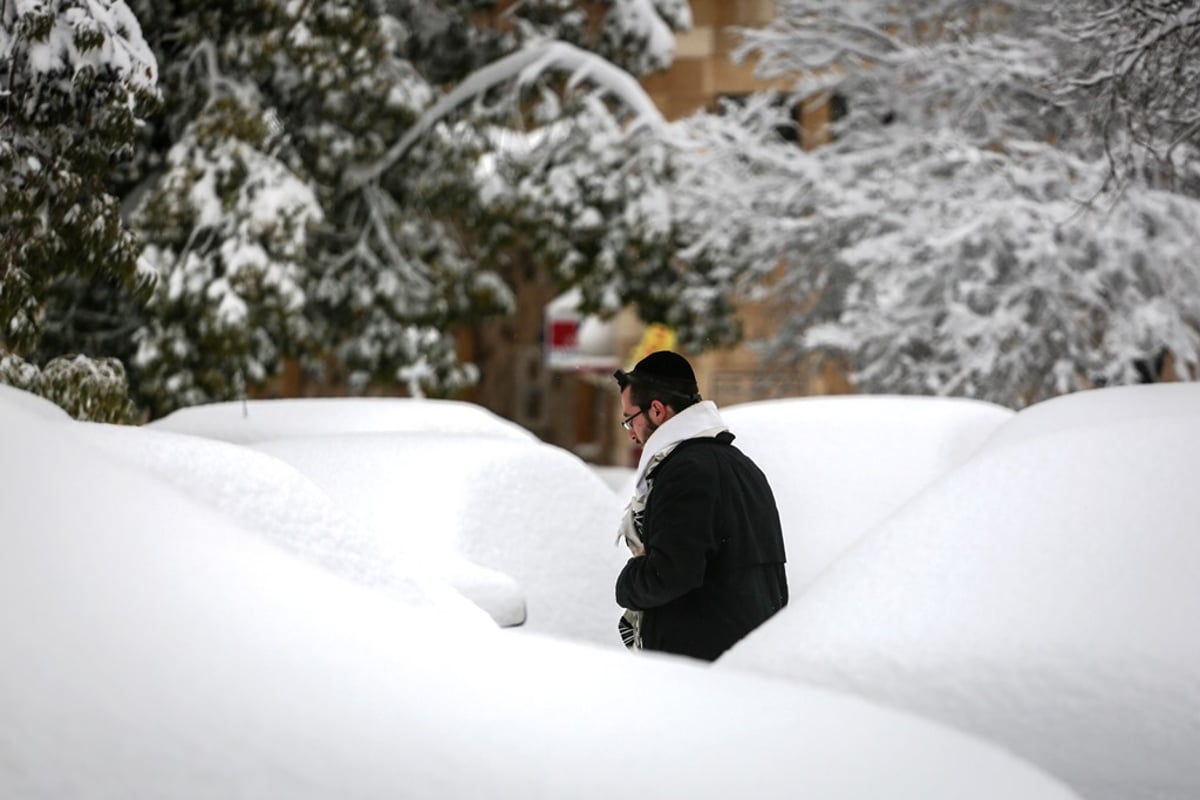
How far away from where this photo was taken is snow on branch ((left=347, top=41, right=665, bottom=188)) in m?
16.3

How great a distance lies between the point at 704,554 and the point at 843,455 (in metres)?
3.80

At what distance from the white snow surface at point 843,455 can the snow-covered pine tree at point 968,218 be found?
20.0 feet

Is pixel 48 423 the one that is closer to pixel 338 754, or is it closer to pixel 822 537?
pixel 338 754

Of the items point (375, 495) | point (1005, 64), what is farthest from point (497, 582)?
point (1005, 64)

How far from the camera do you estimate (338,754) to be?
87.3 inches

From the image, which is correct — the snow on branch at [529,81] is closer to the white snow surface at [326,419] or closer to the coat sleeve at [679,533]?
the white snow surface at [326,419]

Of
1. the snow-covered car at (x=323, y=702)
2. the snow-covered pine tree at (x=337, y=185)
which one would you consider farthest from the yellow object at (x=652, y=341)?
the snow-covered car at (x=323, y=702)

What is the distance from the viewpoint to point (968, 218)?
591 inches

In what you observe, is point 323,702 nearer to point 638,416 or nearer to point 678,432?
point 678,432

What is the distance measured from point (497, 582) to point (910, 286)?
11720mm

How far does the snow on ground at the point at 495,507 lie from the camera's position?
632cm

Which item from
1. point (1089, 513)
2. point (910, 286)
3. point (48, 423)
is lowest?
point (910, 286)

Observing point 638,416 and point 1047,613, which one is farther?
point 638,416

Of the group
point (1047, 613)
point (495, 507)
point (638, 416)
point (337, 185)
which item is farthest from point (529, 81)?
point (1047, 613)
